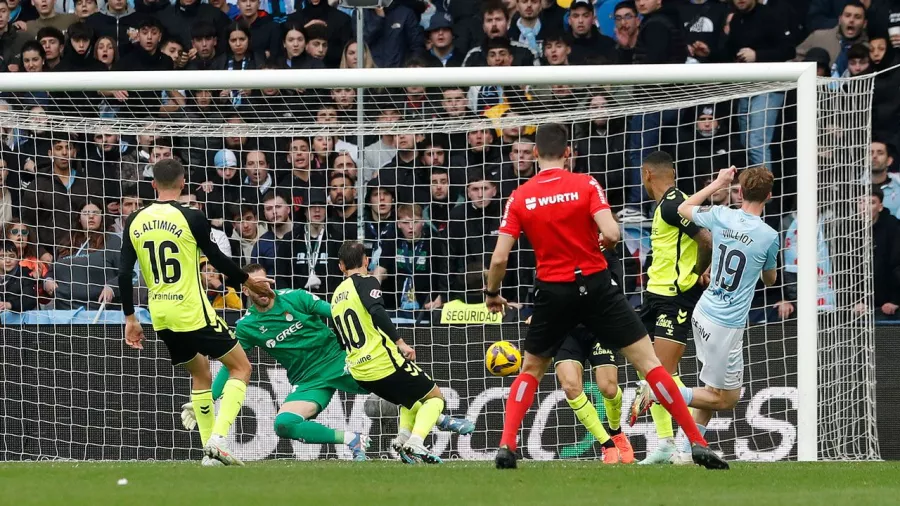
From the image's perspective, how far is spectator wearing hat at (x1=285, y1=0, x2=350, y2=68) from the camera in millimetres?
13734

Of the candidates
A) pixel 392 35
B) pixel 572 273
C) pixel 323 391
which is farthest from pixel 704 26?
pixel 572 273

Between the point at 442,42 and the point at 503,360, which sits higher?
the point at 442,42

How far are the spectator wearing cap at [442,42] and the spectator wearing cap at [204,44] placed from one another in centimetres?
235

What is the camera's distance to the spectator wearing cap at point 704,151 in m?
11.6

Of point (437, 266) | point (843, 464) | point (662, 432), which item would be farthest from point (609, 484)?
point (437, 266)

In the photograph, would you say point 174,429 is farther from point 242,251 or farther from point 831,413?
point 831,413

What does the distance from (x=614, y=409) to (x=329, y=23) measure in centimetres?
616

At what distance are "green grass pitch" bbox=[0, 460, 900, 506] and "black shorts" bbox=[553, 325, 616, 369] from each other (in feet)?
4.73

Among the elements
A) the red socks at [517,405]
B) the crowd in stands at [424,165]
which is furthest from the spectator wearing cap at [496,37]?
the red socks at [517,405]

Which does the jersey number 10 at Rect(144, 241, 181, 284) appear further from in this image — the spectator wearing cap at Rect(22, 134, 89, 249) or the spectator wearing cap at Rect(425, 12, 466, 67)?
the spectator wearing cap at Rect(425, 12, 466, 67)

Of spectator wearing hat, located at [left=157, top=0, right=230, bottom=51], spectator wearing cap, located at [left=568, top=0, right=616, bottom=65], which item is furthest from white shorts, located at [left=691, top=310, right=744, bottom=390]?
spectator wearing hat, located at [left=157, top=0, right=230, bottom=51]

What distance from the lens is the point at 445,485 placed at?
673 cm

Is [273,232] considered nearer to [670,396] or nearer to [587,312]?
[587,312]

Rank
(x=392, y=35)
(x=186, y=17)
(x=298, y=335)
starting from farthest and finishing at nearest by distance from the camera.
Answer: (x=186, y=17), (x=392, y=35), (x=298, y=335)
